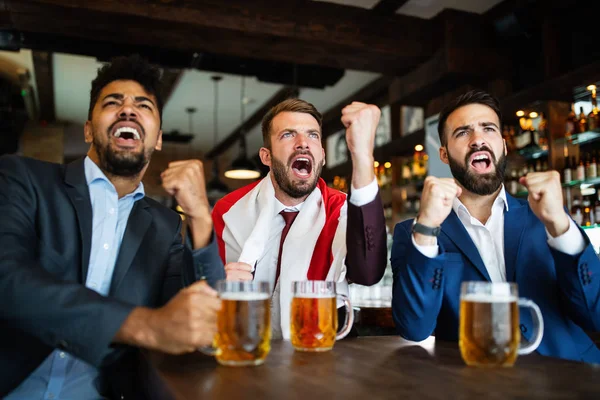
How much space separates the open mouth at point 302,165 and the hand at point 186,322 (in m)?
1.03

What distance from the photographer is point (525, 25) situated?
456cm

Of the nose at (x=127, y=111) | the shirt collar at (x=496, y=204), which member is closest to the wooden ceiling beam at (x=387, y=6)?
the shirt collar at (x=496, y=204)

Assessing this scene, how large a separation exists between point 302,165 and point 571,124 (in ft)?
10.3

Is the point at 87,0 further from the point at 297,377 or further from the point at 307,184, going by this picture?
the point at 297,377

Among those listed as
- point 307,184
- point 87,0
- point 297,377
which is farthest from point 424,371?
point 87,0

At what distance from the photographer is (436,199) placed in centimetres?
126

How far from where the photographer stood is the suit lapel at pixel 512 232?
1.57 m

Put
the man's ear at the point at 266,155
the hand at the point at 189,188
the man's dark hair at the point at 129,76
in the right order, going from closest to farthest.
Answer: the hand at the point at 189,188 < the man's dark hair at the point at 129,76 < the man's ear at the point at 266,155

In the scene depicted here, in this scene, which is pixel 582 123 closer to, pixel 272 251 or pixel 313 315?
pixel 272 251

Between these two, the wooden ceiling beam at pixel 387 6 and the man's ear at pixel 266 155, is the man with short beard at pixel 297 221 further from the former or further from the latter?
the wooden ceiling beam at pixel 387 6

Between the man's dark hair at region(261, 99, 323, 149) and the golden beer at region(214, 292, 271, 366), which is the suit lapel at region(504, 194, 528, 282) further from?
the golden beer at region(214, 292, 271, 366)

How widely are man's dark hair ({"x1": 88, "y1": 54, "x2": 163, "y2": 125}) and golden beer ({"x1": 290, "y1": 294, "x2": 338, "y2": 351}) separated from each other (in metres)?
0.80

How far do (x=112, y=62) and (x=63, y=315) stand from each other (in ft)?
2.94

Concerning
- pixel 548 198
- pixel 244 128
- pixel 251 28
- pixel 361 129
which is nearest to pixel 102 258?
pixel 361 129
